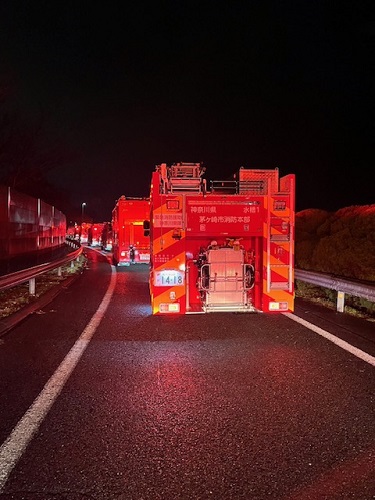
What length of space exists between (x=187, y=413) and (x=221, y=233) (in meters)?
5.03

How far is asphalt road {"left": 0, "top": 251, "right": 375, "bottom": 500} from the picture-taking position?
346cm

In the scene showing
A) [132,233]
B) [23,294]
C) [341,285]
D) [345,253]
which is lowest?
[23,294]

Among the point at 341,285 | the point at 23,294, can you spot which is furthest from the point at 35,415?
the point at 23,294

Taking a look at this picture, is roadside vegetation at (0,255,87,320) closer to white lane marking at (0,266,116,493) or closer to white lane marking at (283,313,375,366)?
white lane marking at (0,266,116,493)

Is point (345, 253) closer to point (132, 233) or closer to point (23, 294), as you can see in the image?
point (23, 294)

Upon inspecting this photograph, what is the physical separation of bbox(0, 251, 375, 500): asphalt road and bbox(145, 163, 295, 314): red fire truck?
33.5 inches

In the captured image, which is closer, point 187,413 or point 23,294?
point 187,413

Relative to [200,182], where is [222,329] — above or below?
below

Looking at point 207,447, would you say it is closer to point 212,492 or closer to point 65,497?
point 212,492

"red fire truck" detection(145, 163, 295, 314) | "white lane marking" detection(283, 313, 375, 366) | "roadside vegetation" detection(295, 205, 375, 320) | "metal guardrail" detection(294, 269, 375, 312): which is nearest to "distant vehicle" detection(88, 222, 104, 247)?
"roadside vegetation" detection(295, 205, 375, 320)

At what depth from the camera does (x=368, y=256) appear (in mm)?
12109

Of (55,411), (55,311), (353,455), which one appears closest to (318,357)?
(353,455)

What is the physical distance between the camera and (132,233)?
2464 cm

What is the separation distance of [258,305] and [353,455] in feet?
19.7
